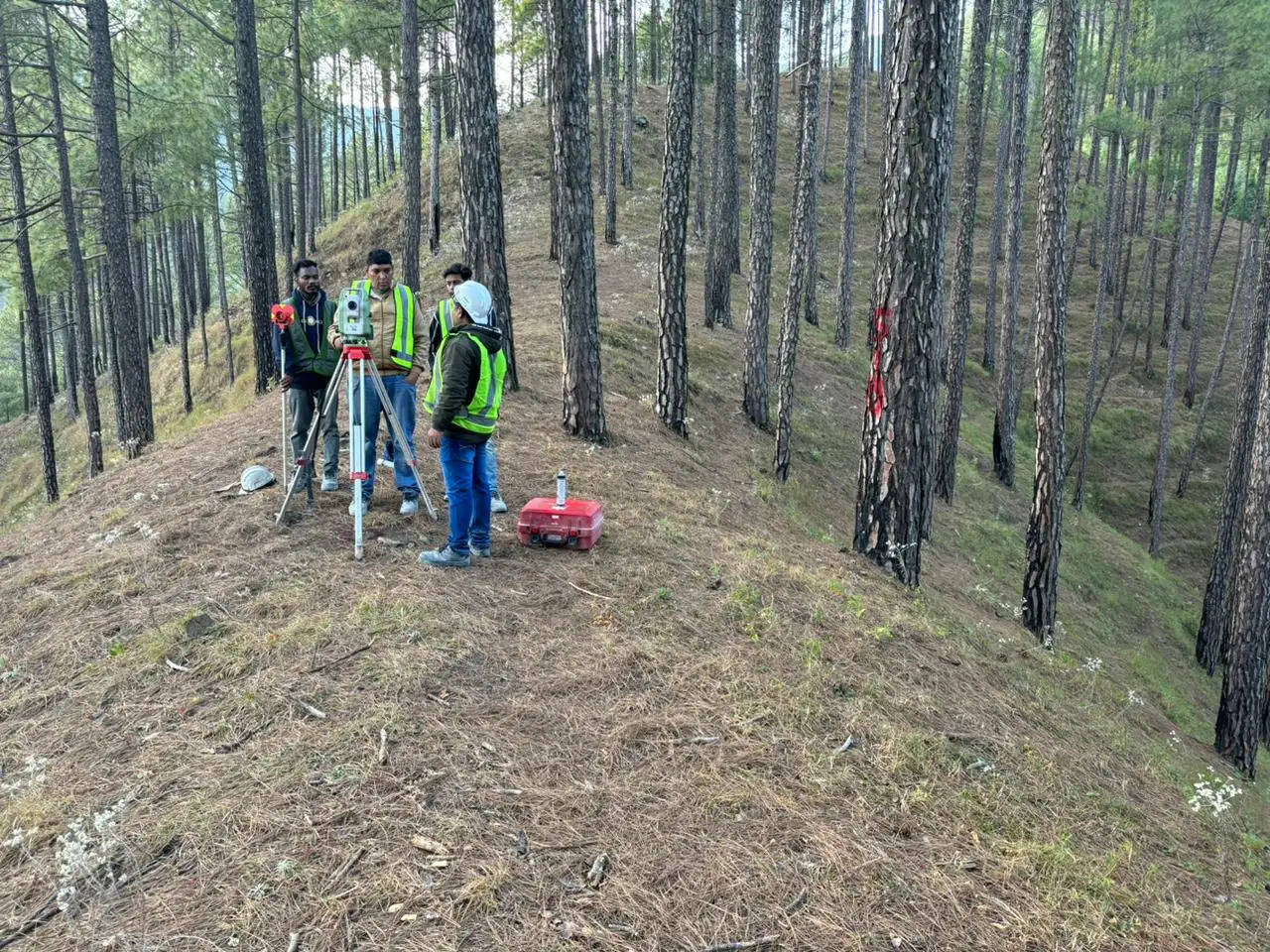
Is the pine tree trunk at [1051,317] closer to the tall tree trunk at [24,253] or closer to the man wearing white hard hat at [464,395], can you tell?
the man wearing white hard hat at [464,395]

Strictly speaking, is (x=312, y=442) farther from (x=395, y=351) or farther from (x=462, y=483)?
(x=462, y=483)

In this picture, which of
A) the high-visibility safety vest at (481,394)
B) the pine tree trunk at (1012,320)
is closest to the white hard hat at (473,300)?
the high-visibility safety vest at (481,394)

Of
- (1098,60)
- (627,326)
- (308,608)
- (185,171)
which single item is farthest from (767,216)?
(1098,60)

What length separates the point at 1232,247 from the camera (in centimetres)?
3709

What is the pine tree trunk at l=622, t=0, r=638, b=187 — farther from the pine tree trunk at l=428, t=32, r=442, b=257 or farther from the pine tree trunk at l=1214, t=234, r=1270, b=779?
the pine tree trunk at l=1214, t=234, r=1270, b=779

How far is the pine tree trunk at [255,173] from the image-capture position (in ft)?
43.7

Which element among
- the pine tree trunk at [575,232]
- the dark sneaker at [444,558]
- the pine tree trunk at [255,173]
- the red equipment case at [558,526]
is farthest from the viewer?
the pine tree trunk at [255,173]

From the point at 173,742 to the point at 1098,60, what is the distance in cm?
3923

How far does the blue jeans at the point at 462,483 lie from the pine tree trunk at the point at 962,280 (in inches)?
485

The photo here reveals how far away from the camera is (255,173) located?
46.2ft

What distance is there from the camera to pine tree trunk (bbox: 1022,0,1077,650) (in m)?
9.59

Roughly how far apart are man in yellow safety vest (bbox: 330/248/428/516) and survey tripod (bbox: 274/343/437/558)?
0.35 ft

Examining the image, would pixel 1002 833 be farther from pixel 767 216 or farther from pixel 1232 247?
pixel 1232 247

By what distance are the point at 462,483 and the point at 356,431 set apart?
912mm
